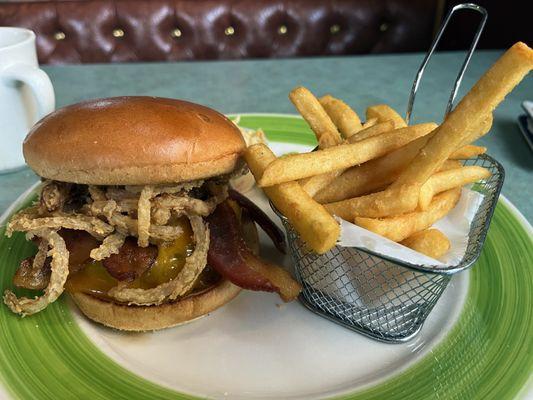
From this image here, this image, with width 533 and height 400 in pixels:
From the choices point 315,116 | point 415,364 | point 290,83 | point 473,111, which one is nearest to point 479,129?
point 473,111

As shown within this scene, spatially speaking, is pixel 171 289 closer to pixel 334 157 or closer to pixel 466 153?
pixel 334 157

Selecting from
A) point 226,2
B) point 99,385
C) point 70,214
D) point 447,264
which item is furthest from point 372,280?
point 226,2

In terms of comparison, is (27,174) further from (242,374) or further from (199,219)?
(242,374)

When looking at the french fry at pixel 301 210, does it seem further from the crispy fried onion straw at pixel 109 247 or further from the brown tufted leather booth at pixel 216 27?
the brown tufted leather booth at pixel 216 27

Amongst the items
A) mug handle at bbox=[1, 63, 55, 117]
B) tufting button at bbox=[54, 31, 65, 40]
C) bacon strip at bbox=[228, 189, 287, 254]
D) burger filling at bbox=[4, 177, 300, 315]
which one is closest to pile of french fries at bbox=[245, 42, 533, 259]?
burger filling at bbox=[4, 177, 300, 315]

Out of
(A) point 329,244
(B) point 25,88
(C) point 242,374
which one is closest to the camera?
(A) point 329,244

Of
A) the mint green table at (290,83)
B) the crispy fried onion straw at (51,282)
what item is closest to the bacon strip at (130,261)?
the crispy fried onion straw at (51,282)
